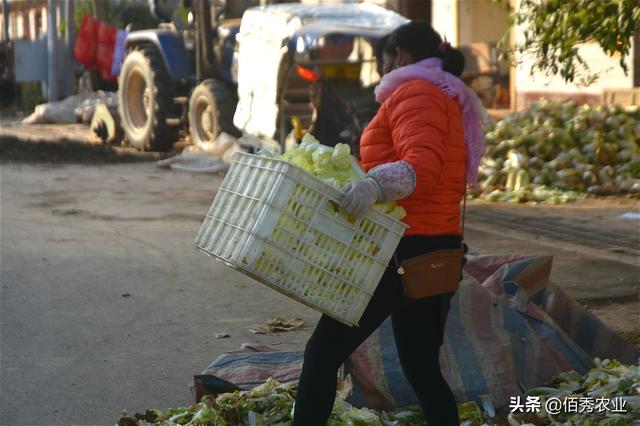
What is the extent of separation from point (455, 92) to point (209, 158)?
11023 mm

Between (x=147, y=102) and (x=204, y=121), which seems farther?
(x=147, y=102)

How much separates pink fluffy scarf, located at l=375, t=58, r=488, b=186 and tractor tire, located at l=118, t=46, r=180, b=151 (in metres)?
12.7

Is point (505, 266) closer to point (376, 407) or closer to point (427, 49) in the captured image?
point (376, 407)

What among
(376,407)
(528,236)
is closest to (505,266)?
(376,407)

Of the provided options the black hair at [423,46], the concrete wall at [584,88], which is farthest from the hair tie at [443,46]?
the concrete wall at [584,88]

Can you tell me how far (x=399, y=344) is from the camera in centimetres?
420

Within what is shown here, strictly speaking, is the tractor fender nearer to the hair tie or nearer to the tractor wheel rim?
the tractor wheel rim

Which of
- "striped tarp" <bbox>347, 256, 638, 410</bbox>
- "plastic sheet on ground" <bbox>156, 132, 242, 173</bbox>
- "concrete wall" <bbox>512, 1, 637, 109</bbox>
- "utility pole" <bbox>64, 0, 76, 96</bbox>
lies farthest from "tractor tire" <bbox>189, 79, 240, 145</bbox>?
"utility pole" <bbox>64, 0, 76, 96</bbox>

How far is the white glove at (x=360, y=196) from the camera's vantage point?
3.73 m

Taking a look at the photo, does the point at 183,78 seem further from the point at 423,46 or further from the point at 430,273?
the point at 430,273

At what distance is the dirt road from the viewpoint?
5676 mm

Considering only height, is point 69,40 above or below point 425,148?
above

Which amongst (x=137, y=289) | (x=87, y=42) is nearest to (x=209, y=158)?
(x=137, y=289)

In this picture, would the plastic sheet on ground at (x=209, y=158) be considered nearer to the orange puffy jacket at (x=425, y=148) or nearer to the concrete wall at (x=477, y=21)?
the concrete wall at (x=477, y=21)
